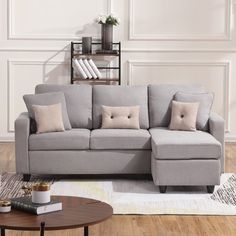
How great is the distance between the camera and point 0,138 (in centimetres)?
863

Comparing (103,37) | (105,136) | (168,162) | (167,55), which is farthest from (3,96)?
(168,162)

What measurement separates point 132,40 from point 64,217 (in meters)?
5.12

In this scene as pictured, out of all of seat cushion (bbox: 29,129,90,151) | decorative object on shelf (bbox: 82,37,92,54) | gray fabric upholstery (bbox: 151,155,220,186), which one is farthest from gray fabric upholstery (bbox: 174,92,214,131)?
decorative object on shelf (bbox: 82,37,92,54)

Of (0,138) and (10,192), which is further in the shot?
(0,138)

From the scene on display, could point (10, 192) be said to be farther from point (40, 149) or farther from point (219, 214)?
point (219, 214)

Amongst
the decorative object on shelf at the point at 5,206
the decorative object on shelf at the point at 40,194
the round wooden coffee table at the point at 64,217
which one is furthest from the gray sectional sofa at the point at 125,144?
the decorative object on shelf at the point at 5,206

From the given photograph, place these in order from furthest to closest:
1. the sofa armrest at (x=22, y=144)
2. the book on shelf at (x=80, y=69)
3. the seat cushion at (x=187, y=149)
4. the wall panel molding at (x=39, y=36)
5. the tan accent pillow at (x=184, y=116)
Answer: the wall panel molding at (x=39, y=36)
the book on shelf at (x=80, y=69)
the tan accent pillow at (x=184, y=116)
the sofa armrest at (x=22, y=144)
the seat cushion at (x=187, y=149)

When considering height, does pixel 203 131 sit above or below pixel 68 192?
above

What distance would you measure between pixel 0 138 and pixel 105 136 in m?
2.74

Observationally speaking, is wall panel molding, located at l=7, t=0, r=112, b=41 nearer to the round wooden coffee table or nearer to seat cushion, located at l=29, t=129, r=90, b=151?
seat cushion, located at l=29, t=129, r=90, b=151

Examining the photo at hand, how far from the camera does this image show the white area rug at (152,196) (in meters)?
5.31

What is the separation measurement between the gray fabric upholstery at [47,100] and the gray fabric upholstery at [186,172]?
1.16 meters

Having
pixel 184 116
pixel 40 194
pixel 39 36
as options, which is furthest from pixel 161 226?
A: pixel 39 36

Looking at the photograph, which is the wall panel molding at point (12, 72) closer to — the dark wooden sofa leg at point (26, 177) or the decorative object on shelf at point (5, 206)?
the dark wooden sofa leg at point (26, 177)
